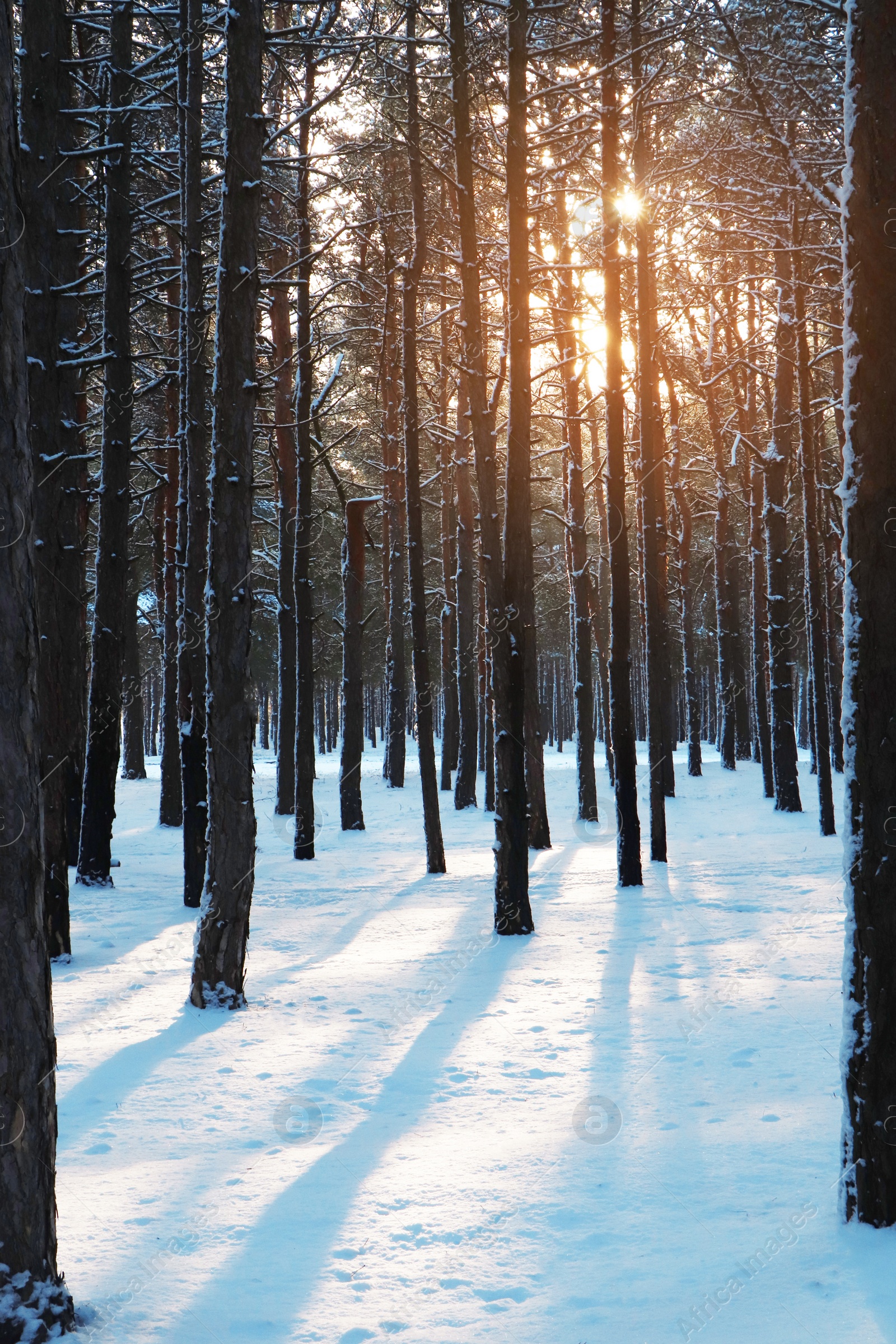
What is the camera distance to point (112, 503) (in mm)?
11430

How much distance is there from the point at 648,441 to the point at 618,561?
6.78 feet

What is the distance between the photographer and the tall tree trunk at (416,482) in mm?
12281

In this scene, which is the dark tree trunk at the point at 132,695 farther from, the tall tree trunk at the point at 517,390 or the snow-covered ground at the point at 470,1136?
the tall tree trunk at the point at 517,390

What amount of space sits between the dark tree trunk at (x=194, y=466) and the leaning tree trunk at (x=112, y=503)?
0.76m

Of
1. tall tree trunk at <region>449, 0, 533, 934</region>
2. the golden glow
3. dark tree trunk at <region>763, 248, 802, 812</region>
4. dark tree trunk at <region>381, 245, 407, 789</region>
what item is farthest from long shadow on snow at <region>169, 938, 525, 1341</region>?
dark tree trunk at <region>381, 245, 407, 789</region>

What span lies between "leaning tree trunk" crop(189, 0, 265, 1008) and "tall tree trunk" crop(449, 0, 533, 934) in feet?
9.29

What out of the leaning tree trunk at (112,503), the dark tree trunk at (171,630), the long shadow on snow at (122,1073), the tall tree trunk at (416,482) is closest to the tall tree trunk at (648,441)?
the tall tree trunk at (416,482)

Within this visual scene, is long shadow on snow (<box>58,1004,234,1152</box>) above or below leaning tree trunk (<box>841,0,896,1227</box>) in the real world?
below

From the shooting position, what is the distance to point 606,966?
8.23 meters

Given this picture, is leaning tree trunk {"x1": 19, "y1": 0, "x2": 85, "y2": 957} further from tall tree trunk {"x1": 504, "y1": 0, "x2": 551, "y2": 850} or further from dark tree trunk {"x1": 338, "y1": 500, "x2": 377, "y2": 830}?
dark tree trunk {"x1": 338, "y1": 500, "x2": 377, "y2": 830}

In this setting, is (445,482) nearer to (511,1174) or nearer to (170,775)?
(170,775)

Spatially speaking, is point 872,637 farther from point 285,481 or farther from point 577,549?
point 285,481

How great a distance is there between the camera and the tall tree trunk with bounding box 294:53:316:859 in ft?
48.3

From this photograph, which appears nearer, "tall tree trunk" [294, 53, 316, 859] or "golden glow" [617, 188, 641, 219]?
"golden glow" [617, 188, 641, 219]
